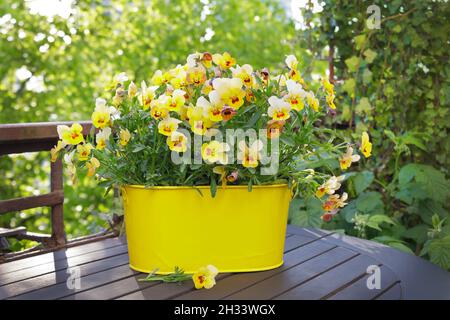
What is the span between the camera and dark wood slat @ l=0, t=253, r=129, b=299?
1.16 metres

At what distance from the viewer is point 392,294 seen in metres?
1.14

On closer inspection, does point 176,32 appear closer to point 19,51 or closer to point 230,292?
point 19,51

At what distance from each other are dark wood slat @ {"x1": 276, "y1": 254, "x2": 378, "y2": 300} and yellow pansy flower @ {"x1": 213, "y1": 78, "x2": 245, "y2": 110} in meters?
0.36

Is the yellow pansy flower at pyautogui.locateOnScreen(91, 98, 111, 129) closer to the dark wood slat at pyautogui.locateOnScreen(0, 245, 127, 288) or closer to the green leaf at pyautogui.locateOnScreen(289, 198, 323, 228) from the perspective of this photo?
the dark wood slat at pyautogui.locateOnScreen(0, 245, 127, 288)

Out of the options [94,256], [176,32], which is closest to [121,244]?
[94,256]

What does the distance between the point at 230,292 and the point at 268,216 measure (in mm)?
184

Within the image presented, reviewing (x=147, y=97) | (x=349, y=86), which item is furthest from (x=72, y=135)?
(x=349, y=86)

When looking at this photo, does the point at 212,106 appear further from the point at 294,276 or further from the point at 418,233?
the point at 418,233

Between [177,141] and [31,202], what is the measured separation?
783 millimetres

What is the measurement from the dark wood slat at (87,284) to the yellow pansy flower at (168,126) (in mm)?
319

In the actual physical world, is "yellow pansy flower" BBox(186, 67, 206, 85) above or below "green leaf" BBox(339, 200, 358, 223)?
above

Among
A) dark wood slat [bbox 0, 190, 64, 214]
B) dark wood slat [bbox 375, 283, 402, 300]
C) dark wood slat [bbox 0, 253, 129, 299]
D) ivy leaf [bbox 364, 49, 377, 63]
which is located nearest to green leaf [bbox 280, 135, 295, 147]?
dark wood slat [bbox 375, 283, 402, 300]

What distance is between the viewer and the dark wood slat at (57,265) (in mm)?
1267

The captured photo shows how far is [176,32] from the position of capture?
4.68 m
